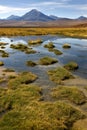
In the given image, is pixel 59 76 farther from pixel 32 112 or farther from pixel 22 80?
pixel 32 112

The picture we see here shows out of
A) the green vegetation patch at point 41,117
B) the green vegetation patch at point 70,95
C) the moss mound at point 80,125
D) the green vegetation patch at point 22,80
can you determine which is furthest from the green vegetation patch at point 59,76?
the moss mound at point 80,125

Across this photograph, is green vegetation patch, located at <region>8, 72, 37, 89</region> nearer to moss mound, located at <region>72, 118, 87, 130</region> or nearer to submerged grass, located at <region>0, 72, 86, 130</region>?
submerged grass, located at <region>0, 72, 86, 130</region>

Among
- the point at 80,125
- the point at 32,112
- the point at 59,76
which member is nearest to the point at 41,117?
the point at 32,112

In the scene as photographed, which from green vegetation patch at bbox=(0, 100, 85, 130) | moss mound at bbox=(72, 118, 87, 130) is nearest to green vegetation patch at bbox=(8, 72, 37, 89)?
green vegetation patch at bbox=(0, 100, 85, 130)

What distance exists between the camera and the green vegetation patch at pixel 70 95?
82.8 ft

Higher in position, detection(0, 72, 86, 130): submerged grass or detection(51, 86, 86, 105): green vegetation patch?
detection(0, 72, 86, 130): submerged grass

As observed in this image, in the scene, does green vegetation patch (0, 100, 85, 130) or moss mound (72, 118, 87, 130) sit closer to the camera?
green vegetation patch (0, 100, 85, 130)

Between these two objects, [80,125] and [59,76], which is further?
[59,76]

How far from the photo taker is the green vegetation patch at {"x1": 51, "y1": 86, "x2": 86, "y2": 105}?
25.2 metres

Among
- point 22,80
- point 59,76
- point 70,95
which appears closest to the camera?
point 70,95

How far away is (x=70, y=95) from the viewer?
26.5 meters

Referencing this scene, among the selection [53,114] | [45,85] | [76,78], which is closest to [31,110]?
[53,114]

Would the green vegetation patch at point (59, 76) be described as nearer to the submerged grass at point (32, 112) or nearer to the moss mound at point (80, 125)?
the submerged grass at point (32, 112)

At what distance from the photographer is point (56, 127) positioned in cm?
1908
